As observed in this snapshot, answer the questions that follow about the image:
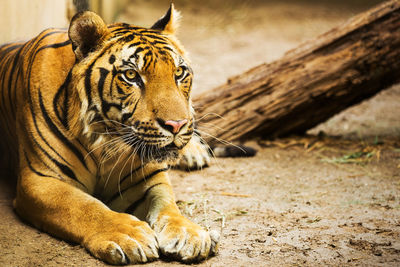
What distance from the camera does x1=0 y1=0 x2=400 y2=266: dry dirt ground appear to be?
6.95 feet

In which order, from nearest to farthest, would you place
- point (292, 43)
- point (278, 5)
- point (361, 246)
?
point (361, 246), point (292, 43), point (278, 5)

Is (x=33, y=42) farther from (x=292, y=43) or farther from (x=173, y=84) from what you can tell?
(x=292, y=43)

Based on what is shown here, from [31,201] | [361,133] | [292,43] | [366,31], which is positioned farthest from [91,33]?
[292,43]

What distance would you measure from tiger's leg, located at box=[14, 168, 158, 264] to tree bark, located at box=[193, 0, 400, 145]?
1790 millimetres

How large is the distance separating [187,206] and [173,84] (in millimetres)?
842

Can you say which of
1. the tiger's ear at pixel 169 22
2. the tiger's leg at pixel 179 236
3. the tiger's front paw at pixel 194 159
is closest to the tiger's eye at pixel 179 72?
the tiger's ear at pixel 169 22

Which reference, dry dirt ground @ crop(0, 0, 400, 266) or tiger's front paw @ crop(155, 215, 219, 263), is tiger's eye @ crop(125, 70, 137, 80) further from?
dry dirt ground @ crop(0, 0, 400, 266)

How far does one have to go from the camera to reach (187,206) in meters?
2.83

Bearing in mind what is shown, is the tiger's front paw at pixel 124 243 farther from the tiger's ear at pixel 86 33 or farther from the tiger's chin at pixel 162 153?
the tiger's ear at pixel 86 33

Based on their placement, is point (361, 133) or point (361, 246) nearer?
point (361, 246)

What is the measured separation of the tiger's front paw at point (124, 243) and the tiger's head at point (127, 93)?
362 mm

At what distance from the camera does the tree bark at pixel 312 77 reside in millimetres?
3941

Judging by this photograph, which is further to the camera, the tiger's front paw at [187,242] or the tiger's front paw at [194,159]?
the tiger's front paw at [194,159]

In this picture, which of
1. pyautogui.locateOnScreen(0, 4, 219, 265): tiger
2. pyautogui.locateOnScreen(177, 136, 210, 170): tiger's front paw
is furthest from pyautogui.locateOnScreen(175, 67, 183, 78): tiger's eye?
pyautogui.locateOnScreen(177, 136, 210, 170): tiger's front paw
